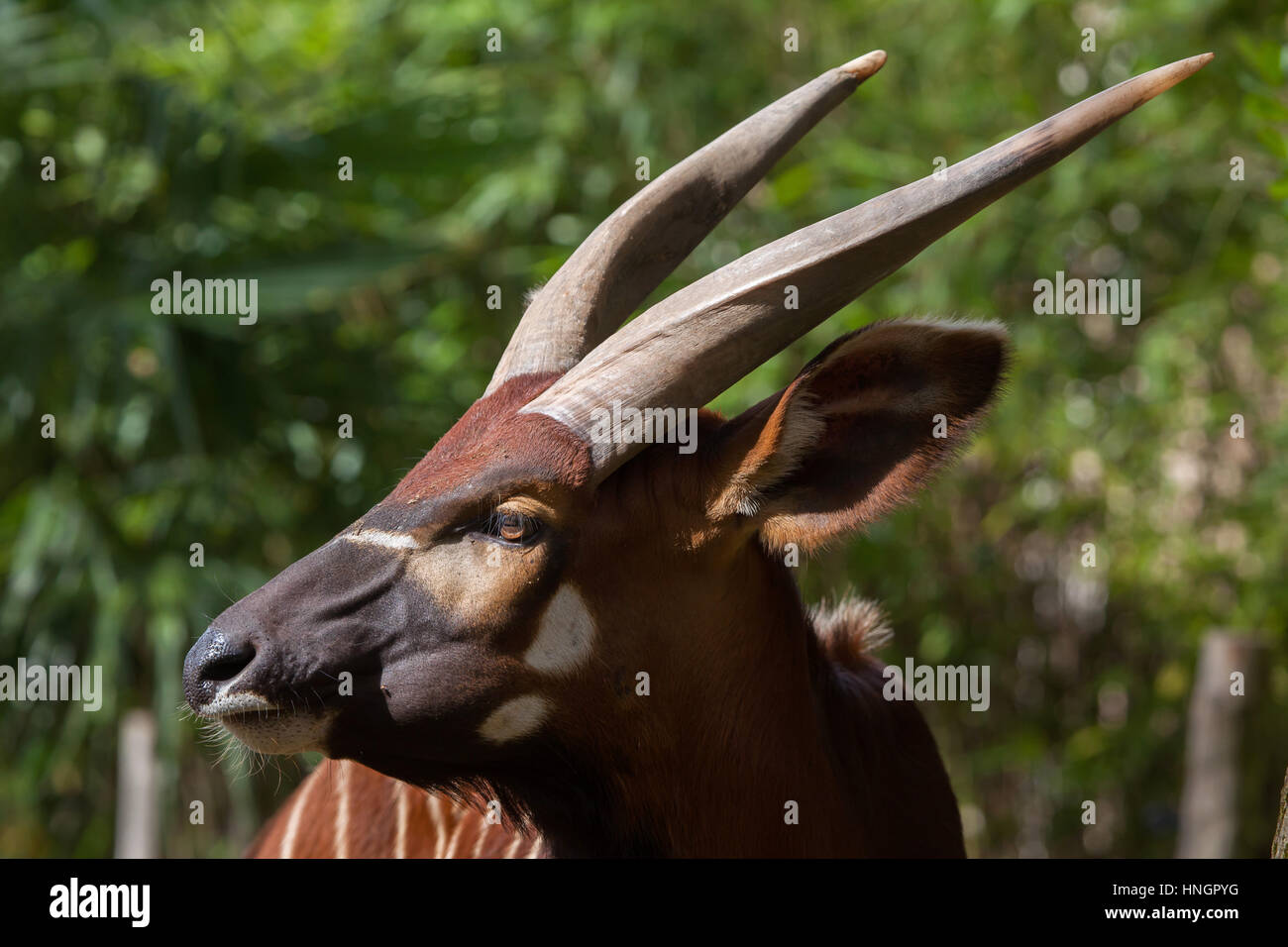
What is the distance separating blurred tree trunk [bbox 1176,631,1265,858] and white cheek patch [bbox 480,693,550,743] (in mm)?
4500

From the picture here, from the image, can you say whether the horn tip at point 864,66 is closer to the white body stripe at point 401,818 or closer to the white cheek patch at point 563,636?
the white cheek patch at point 563,636

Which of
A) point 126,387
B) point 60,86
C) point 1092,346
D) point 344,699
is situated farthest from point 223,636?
point 1092,346

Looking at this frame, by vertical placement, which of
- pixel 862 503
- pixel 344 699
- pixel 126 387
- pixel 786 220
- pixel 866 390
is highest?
pixel 786 220

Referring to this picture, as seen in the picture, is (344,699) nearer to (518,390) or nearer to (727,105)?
(518,390)

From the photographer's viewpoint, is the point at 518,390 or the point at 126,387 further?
the point at 126,387

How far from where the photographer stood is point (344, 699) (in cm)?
228

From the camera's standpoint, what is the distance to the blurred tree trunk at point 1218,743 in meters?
6.02

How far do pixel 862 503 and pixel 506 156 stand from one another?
13.9 ft

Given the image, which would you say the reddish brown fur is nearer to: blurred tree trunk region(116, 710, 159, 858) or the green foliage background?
the green foliage background

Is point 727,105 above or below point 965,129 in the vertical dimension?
above

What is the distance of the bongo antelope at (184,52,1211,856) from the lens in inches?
89.1

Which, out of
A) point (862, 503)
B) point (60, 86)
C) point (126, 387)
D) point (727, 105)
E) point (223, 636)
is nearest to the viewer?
point (223, 636)

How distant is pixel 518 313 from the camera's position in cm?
755

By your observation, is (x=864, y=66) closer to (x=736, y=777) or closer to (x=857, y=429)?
(x=857, y=429)
